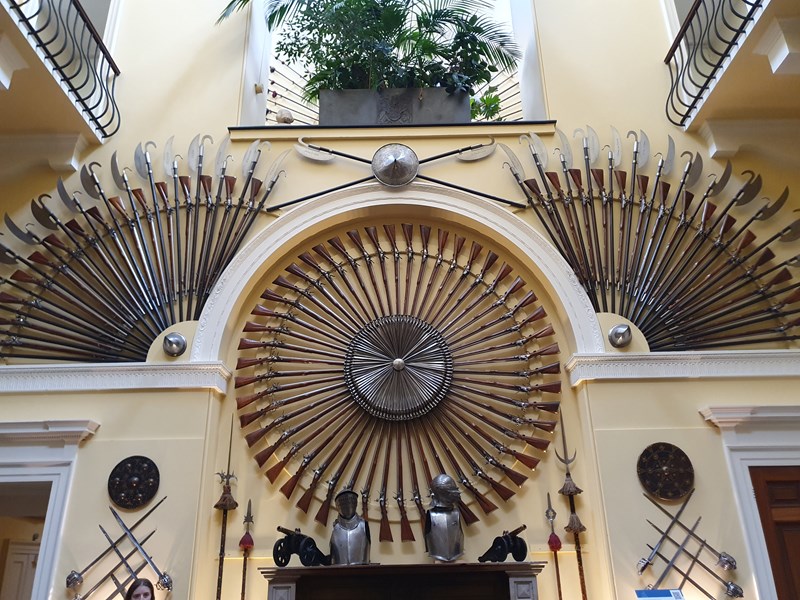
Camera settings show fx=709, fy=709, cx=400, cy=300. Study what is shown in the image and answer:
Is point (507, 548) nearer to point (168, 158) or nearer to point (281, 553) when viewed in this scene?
point (281, 553)

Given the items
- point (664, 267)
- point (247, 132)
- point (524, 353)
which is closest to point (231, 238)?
point (247, 132)

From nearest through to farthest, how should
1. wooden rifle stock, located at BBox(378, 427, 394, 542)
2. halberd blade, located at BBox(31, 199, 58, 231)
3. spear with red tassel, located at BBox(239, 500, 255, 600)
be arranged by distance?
spear with red tassel, located at BBox(239, 500, 255, 600) → wooden rifle stock, located at BBox(378, 427, 394, 542) → halberd blade, located at BBox(31, 199, 58, 231)

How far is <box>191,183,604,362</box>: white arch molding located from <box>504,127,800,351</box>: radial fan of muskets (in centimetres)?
16

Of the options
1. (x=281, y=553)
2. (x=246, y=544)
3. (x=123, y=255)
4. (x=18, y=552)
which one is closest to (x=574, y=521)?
(x=281, y=553)

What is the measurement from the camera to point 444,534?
445cm

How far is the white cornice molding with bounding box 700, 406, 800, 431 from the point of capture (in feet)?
15.1

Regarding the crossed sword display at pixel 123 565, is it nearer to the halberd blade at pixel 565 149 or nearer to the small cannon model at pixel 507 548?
the small cannon model at pixel 507 548

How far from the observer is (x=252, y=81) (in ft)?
21.2

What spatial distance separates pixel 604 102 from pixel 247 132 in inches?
117

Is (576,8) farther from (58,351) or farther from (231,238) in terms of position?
(58,351)

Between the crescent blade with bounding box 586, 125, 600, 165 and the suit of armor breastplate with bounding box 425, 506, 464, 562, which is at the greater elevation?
the crescent blade with bounding box 586, 125, 600, 165

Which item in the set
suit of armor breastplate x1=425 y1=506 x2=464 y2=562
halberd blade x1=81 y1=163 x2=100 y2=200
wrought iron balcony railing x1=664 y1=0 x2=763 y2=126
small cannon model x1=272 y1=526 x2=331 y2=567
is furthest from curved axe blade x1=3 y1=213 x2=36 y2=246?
wrought iron balcony railing x1=664 y1=0 x2=763 y2=126

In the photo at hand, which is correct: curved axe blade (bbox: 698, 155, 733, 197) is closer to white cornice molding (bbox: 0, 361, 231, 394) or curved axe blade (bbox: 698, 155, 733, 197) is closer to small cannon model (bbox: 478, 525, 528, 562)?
small cannon model (bbox: 478, 525, 528, 562)

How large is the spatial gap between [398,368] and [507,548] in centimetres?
143
